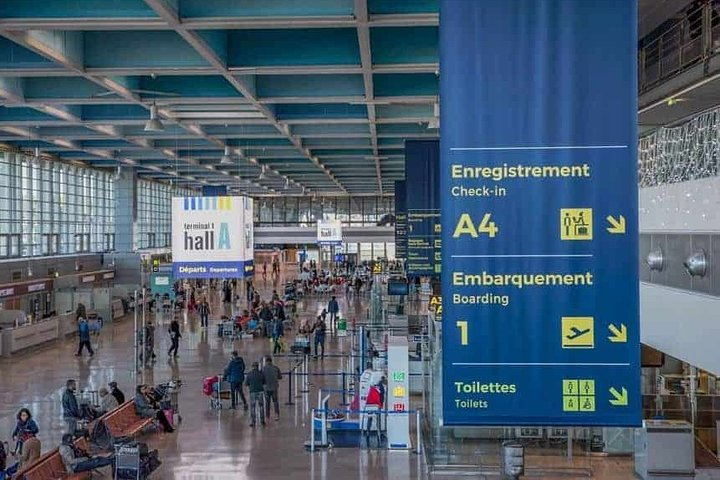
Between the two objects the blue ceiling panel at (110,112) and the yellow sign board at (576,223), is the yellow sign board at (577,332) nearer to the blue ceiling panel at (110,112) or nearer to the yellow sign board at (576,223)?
the yellow sign board at (576,223)

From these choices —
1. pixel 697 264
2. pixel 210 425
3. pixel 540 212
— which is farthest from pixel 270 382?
pixel 540 212

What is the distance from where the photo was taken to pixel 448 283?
4.18 m

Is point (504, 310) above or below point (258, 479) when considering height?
above

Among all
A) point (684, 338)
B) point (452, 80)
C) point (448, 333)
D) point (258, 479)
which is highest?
point (452, 80)

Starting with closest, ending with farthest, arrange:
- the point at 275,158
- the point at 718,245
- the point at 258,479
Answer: the point at 718,245, the point at 258,479, the point at 275,158

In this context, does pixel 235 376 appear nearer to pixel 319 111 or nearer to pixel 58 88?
pixel 58 88

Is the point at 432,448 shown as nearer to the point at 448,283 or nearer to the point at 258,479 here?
the point at 258,479

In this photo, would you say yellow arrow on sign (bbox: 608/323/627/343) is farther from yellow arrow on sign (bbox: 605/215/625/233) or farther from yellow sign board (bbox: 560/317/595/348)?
yellow arrow on sign (bbox: 605/215/625/233)

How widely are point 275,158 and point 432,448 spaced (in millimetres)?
23734

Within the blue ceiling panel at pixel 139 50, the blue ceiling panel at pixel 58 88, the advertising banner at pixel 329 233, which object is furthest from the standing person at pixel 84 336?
the advertising banner at pixel 329 233

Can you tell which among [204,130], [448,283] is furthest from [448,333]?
[204,130]

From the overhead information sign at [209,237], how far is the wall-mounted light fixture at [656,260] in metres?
7.41

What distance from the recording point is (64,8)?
10.8 meters

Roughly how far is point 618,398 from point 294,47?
1061cm
